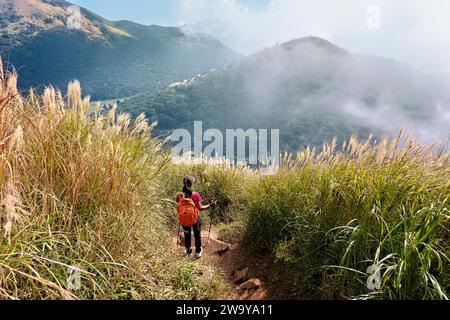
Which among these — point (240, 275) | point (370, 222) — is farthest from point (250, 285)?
point (370, 222)

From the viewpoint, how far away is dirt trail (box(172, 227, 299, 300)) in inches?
157

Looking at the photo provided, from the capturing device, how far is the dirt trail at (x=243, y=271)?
13.1ft

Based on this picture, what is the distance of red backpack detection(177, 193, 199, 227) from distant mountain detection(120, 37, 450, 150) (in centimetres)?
7613

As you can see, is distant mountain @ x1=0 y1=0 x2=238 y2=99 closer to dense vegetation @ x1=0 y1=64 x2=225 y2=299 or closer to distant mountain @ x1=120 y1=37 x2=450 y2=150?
distant mountain @ x1=120 y1=37 x2=450 y2=150

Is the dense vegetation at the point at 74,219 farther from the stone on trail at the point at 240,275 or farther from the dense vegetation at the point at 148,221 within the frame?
the stone on trail at the point at 240,275

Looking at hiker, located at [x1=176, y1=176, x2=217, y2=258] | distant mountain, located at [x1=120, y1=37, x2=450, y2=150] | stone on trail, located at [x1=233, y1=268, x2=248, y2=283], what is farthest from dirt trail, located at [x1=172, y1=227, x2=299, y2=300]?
distant mountain, located at [x1=120, y1=37, x2=450, y2=150]

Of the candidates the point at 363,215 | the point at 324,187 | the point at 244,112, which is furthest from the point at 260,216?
the point at 244,112

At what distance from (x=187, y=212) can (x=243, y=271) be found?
3.87 ft

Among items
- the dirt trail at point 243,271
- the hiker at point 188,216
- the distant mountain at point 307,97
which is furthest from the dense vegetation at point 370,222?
the distant mountain at point 307,97

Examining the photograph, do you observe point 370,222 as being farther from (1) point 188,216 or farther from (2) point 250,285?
(1) point 188,216

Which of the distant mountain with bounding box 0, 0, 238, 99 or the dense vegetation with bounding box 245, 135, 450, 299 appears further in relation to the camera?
the distant mountain with bounding box 0, 0, 238, 99

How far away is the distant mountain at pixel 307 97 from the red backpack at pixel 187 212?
7613 cm

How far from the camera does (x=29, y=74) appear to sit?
120m
